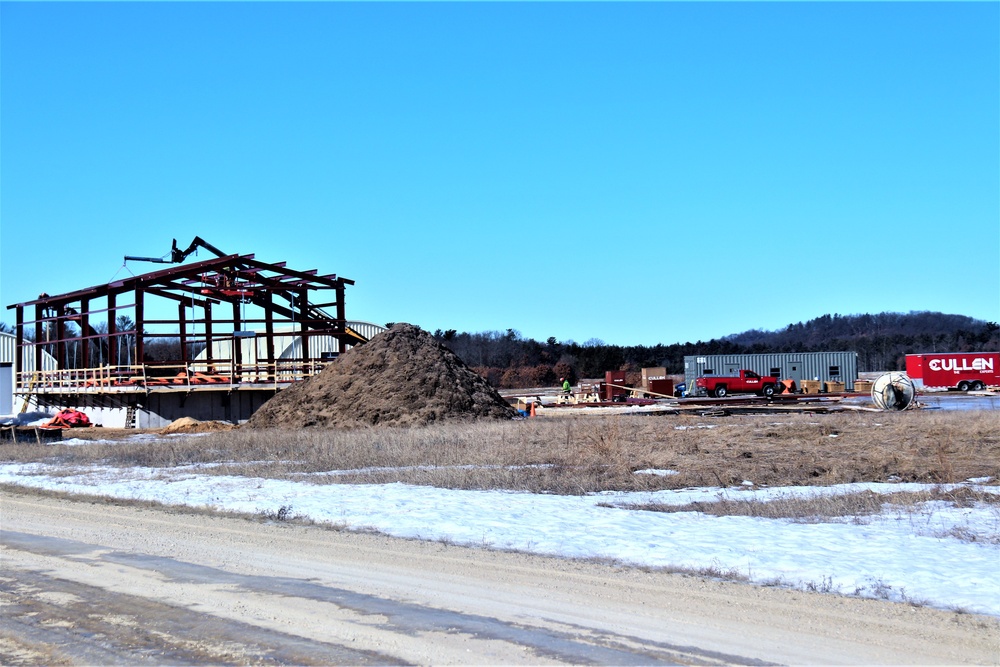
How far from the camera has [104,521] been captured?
12805 millimetres

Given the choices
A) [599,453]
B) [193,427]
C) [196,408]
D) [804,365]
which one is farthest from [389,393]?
[804,365]

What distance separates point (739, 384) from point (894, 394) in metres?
21.2

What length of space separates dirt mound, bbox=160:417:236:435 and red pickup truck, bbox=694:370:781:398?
32.0 m

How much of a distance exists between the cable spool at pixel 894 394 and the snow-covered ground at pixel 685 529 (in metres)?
21.9

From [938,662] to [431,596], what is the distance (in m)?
4.11

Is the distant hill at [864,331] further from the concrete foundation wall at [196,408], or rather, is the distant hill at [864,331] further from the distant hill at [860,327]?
the concrete foundation wall at [196,408]

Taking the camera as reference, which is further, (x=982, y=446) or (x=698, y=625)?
(x=982, y=446)

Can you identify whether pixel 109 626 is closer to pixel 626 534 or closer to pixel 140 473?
pixel 626 534

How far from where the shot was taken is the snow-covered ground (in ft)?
28.0

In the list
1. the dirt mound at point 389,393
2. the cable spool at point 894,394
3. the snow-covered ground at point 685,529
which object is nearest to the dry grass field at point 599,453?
the snow-covered ground at point 685,529

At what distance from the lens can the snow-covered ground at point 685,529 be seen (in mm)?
8531

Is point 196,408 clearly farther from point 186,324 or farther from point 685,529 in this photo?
point 685,529

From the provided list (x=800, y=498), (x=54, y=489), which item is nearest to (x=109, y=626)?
(x=800, y=498)

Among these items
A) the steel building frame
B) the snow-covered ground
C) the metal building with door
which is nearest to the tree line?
the metal building with door
